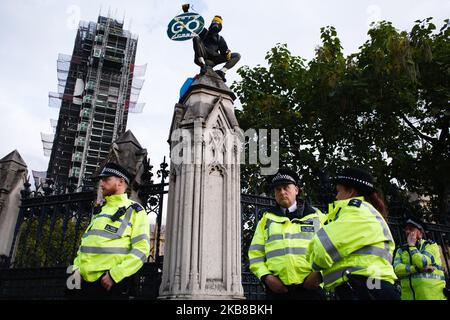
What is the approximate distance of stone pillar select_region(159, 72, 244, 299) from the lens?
4.65 meters

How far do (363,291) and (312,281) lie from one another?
2.06 ft

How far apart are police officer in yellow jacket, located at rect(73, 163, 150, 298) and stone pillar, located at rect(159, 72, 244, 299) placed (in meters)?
1.63

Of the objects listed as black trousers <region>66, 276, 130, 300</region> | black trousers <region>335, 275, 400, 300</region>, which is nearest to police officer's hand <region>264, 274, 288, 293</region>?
black trousers <region>335, 275, 400, 300</region>

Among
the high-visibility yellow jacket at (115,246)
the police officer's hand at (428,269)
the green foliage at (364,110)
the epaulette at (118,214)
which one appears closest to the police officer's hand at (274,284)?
the high-visibility yellow jacket at (115,246)

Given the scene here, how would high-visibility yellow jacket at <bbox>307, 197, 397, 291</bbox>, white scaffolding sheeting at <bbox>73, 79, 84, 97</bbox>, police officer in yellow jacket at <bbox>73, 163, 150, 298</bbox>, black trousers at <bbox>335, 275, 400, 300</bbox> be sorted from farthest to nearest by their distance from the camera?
1. white scaffolding sheeting at <bbox>73, 79, 84, 97</bbox>
2. police officer in yellow jacket at <bbox>73, 163, 150, 298</bbox>
3. high-visibility yellow jacket at <bbox>307, 197, 397, 291</bbox>
4. black trousers at <bbox>335, 275, 400, 300</bbox>

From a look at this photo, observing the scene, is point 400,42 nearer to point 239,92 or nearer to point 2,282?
point 239,92

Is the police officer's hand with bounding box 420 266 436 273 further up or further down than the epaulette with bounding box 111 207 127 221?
further down

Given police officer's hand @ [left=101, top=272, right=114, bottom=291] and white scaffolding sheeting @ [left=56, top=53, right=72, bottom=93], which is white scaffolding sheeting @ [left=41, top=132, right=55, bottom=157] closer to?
white scaffolding sheeting @ [left=56, top=53, right=72, bottom=93]

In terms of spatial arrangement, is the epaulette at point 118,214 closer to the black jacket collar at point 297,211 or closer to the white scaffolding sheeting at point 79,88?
the black jacket collar at point 297,211

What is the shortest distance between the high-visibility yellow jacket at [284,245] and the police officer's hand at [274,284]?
0.05 meters

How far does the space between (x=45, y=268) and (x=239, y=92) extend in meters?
10.1

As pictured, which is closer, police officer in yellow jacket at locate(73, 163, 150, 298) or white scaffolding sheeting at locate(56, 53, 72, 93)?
police officer in yellow jacket at locate(73, 163, 150, 298)

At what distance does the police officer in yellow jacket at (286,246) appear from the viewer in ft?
9.68

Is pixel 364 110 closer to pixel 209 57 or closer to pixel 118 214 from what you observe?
pixel 209 57
